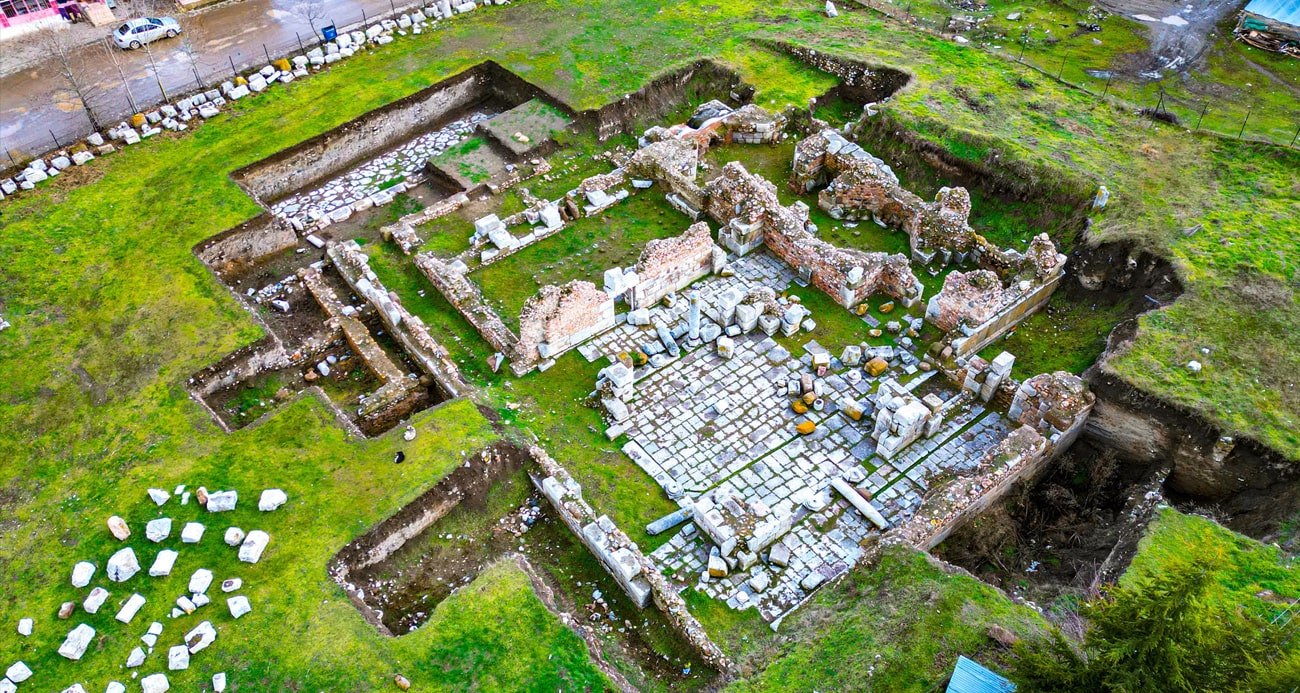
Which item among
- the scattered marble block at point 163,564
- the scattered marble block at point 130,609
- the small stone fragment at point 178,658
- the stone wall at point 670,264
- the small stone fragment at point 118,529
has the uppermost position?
the stone wall at point 670,264

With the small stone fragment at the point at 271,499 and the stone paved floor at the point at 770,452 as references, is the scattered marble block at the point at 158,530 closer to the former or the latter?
the small stone fragment at the point at 271,499

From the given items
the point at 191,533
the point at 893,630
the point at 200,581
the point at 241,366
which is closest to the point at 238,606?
the point at 200,581

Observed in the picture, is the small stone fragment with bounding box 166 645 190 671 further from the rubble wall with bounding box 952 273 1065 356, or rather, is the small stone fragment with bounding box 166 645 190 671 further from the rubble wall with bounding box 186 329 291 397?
the rubble wall with bounding box 952 273 1065 356

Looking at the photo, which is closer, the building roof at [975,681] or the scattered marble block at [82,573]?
the building roof at [975,681]

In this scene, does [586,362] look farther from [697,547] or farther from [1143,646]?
[1143,646]

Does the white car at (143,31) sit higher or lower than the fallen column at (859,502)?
higher

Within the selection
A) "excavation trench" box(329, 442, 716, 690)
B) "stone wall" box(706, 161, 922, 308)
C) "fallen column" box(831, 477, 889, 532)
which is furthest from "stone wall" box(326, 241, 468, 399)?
"fallen column" box(831, 477, 889, 532)

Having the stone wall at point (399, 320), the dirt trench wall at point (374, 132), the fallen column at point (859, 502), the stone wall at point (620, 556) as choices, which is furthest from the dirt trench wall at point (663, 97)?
the fallen column at point (859, 502)

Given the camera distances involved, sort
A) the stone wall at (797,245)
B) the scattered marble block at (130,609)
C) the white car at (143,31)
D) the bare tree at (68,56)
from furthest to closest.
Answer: the white car at (143,31) → the bare tree at (68,56) → the stone wall at (797,245) → the scattered marble block at (130,609)
